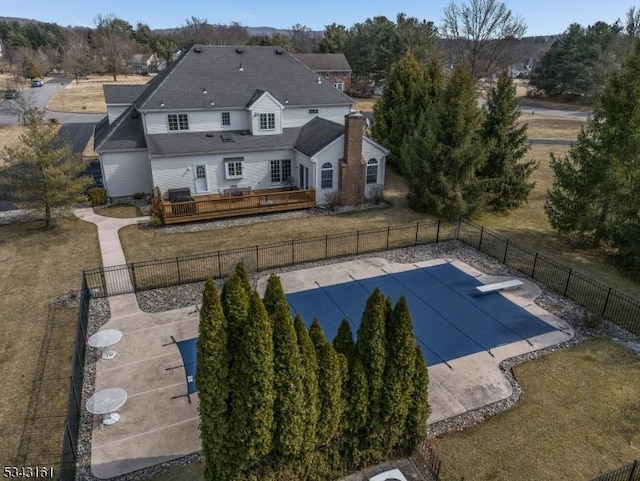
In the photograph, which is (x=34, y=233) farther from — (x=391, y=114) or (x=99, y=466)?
(x=391, y=114)

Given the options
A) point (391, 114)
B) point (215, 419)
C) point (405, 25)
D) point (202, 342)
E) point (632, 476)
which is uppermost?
point (405, 25)

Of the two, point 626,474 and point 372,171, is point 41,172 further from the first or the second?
point 626,474

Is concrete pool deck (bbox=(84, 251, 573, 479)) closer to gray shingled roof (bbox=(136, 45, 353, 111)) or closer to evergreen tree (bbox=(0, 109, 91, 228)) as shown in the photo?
evergreen tree (bbox=(0, 109, 91, 228))

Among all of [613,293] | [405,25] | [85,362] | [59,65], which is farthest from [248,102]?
[59,65]

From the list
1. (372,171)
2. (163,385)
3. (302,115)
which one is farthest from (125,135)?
(163,385)

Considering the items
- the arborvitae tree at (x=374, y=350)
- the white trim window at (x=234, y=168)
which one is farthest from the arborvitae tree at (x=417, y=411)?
the white trim window at (x=234, y=168)

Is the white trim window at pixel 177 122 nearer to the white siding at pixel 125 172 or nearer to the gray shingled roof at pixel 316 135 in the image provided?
the white siding at pixel 125 172
